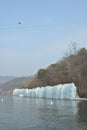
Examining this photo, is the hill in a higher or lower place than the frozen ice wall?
higher

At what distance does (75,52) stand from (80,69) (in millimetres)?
11149

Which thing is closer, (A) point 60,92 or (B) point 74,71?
(A) point 60,92

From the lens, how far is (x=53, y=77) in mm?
162250

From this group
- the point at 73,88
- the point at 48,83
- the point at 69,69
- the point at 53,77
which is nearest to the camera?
the point at 73,88

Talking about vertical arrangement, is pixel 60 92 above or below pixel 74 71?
below

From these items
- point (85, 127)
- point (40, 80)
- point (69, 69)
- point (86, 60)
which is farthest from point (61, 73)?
point (85, 127)

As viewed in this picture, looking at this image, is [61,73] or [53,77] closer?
[61,73]

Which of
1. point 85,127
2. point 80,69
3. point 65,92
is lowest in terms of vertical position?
point 85,127

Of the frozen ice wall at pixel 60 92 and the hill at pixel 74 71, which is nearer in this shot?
the frozen ice wall at pixel 60 92

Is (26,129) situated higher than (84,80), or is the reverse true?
(84,80)

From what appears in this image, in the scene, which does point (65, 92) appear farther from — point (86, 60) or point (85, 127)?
point (85, 127)

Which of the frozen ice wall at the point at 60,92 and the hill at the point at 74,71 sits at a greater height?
the hill at the point at 74,71

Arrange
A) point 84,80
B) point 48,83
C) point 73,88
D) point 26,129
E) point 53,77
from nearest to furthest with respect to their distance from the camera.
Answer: point 26,129 → point 73,88 → point 84,80 → point 53,77 → point 48,83

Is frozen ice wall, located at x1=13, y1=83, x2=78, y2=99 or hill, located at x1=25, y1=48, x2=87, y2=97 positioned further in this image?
hill, located at x1=25, y1=48, x2=87, y2=97
